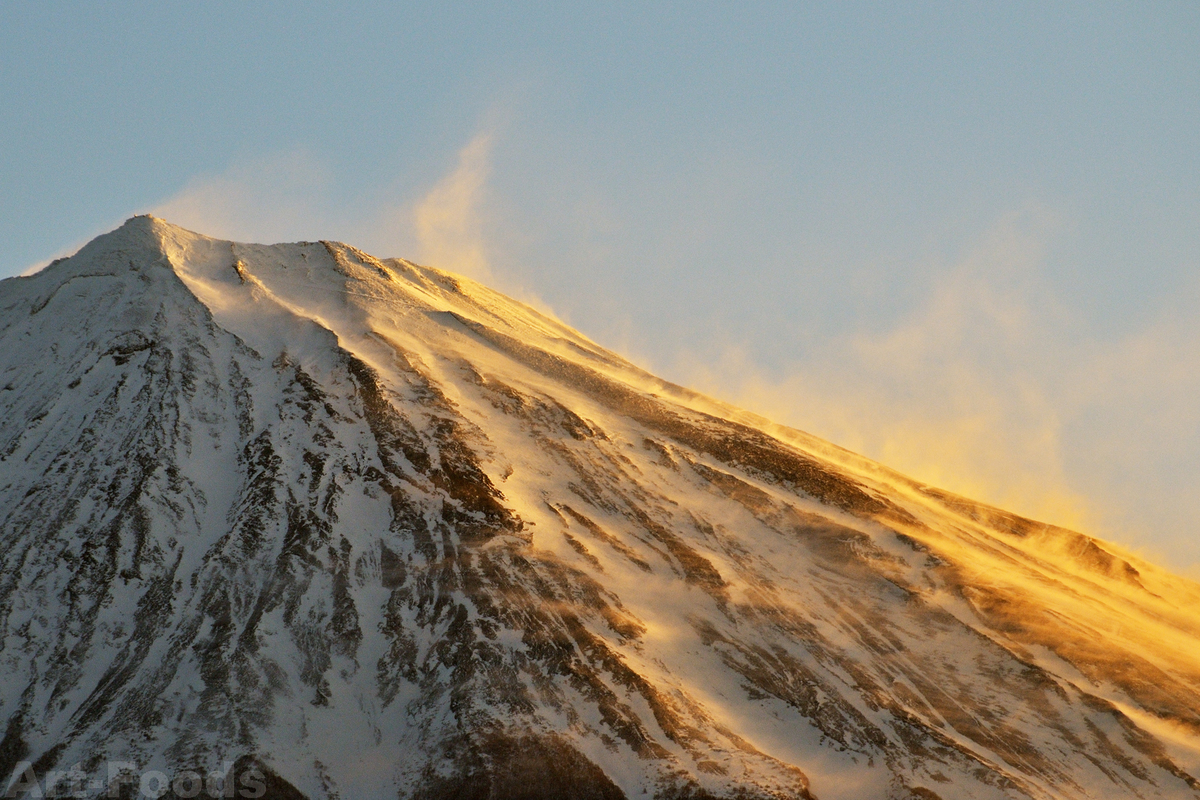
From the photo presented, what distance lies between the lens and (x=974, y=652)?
67.2 metres

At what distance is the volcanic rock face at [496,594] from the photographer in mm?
54500

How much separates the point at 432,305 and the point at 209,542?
4750 centimetres

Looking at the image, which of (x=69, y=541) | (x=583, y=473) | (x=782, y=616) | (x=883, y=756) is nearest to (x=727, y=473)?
(x=583, y=473)

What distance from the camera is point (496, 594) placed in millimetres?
64625

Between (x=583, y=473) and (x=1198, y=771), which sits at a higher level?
(x=583, y=473)

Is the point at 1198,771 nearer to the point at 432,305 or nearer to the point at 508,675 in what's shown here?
the point at 508,675

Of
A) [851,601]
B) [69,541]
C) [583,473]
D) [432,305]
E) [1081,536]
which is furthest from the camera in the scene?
[432,305]

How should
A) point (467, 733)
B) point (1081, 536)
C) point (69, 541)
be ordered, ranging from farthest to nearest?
point (1081, 536), point (69, 541), point (467, 733)

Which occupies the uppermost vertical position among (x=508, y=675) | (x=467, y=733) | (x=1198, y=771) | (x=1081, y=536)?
(x=1081, y=536)

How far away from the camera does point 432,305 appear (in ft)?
363

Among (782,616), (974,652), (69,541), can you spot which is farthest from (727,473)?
(69,541)

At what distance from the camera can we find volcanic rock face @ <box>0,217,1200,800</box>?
2146 inches

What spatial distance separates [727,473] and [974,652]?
24.8 m

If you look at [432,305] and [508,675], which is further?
[432,305]
